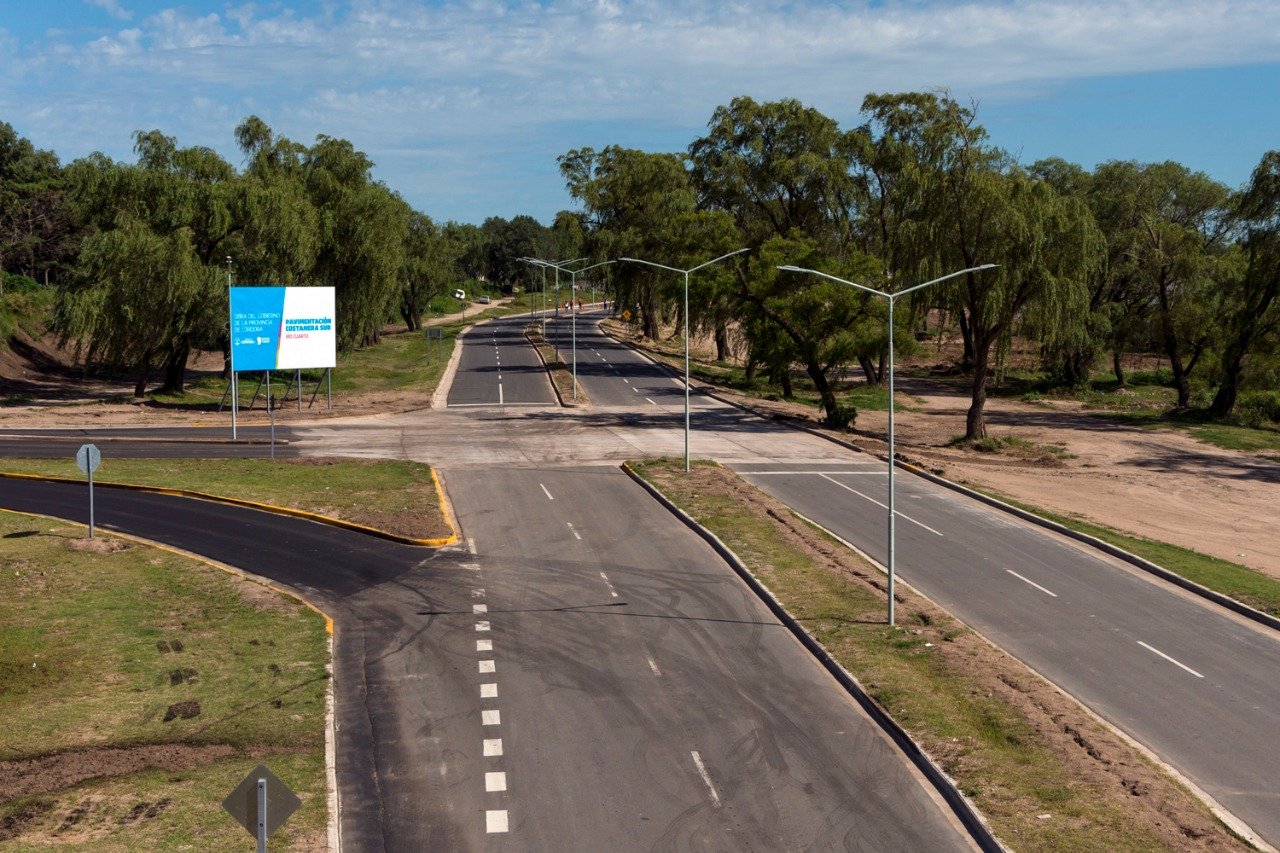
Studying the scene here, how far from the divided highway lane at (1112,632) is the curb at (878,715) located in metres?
3.98

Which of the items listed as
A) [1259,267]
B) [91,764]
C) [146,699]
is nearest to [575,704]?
[146,699]

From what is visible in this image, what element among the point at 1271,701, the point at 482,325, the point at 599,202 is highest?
the point at 599,202

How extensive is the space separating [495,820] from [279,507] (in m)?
22.2

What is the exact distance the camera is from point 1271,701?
2117 centimetres

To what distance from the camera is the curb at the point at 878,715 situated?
15.6 metres

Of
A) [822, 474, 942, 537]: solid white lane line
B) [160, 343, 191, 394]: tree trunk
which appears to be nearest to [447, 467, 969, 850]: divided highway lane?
[822, 474, 942, 537]: solid white lane line

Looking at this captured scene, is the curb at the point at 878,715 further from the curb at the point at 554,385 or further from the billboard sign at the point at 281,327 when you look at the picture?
the curb at the point at 554,385

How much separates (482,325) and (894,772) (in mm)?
118482

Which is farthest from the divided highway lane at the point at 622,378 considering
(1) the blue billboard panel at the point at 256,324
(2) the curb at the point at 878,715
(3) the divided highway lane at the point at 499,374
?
(2) the curb at the point at 878,715

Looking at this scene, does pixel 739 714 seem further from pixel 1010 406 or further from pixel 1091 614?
pixel 1010 406

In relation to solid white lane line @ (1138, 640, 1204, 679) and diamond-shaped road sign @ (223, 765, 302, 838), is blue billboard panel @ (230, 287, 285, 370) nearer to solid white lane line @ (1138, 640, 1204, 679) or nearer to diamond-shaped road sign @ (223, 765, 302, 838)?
solid white lane line @ (1138, 640, 1204, 679)

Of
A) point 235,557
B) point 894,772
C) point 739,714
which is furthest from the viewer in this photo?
point 235,557

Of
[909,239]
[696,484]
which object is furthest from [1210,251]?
[696,484]

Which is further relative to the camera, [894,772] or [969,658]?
[969,658]
